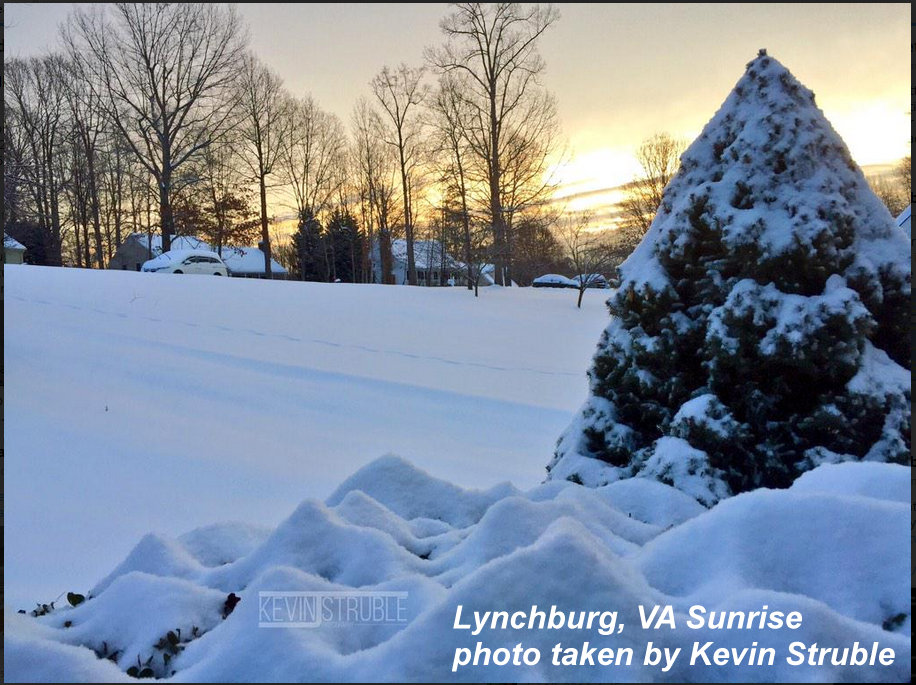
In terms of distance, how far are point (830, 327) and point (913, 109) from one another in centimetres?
113

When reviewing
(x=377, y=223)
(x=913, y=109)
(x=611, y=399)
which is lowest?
(x=611, y=399)

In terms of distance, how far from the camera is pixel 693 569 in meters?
2.09

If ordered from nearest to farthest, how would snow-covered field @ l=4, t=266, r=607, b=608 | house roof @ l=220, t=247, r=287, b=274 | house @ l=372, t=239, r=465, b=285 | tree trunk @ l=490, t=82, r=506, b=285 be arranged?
snow-covered field @ l=4, t=266, r=607, b=608
tree trunk @ l=490, t=82, r=506, b=285
house roof @ l=220, t=247, r=287, b=274
house @ l=372, t=239, r=465, b=285

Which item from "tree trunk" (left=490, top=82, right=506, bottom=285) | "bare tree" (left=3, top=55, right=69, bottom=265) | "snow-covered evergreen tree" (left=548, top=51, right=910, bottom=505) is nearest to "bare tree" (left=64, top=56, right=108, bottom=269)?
"bare tree" (left=3, top=55, right=69, bottom=265)

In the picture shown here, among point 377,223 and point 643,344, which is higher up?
point 377,223

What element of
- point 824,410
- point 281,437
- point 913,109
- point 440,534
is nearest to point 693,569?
point 440,534

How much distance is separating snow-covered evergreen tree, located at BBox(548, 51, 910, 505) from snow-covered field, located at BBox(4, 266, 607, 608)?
2.77 meters

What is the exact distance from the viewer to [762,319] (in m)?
3.33

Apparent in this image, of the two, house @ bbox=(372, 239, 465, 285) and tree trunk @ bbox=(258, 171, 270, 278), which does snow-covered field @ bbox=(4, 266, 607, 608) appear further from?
house @ bbox=(372, 239, 465, 285)

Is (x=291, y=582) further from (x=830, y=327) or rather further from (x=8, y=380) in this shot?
(x=8, y=380)

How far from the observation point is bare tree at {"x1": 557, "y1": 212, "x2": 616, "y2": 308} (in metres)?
22.4

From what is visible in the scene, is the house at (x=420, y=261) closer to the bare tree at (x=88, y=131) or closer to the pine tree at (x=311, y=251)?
the pine tree at (x=311, y=251)

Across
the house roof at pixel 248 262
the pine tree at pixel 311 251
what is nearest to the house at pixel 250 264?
the house roof at pixel 248 262

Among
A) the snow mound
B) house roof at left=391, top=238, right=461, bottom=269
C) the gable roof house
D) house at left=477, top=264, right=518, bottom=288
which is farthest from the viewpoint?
house roof at left=391, top=238, right=461, bottom=269
